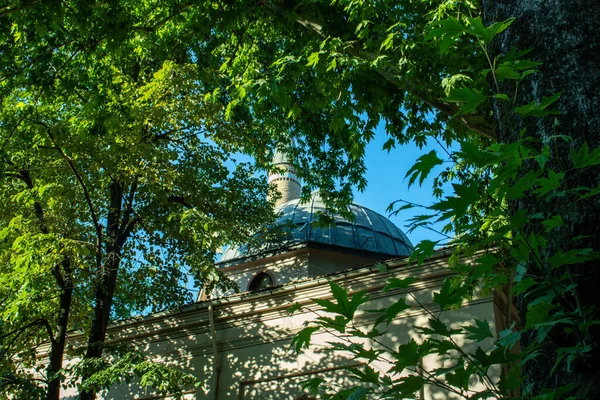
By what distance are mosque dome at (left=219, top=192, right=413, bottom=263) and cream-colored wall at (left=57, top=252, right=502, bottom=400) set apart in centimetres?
489

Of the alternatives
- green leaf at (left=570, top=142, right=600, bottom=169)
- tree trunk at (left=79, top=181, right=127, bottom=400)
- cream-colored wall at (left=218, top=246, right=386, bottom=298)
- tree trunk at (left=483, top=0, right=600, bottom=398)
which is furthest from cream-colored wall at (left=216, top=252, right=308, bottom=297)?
green leaf at (left=570, top=142, right=600, bottom=169)

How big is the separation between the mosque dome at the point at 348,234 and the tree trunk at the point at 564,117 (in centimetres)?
1393

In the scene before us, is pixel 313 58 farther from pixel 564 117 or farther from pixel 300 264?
pixel 300 264

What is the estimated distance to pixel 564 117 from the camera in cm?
202

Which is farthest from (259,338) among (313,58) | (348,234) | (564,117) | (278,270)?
(564,117)

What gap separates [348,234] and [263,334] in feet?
26.8

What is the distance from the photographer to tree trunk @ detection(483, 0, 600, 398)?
5.54 ft

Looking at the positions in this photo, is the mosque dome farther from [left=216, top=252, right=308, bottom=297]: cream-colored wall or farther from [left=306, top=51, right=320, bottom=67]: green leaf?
[left=306, top=51, right=320, bottom=67]: green leaf

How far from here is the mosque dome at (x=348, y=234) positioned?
17.8m

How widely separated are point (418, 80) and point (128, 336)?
8308 millimetres

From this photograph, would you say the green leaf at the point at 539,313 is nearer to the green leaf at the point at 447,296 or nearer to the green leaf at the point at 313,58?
the green leaf at the point at 447,296

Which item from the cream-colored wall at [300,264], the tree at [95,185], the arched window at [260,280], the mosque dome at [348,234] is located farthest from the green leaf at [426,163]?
the arched window at [260,280]

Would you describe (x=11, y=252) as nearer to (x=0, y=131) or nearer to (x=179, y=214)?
(x=0, y=131)

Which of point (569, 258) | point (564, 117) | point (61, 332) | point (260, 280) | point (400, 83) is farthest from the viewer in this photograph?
point (260, 280)
